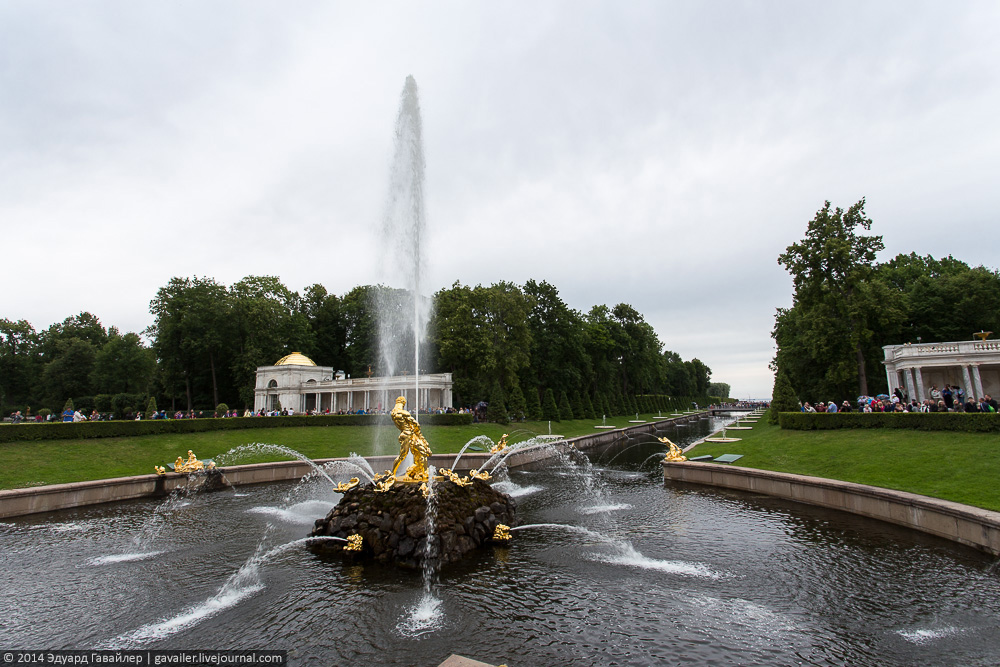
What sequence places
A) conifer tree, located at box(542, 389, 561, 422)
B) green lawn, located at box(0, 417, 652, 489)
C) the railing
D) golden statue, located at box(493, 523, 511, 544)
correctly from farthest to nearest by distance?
conifer tree, located at box(542, 389, 561, 422) → the railing → green lawn, located at box(0, 417, 652, 489) → golden statue, located at box(493, 523, 511, 544)

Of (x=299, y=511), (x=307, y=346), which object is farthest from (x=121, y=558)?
(x=307, y=346)

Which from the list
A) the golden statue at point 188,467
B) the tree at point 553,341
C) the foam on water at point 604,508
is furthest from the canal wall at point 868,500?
the tree at point 553,341

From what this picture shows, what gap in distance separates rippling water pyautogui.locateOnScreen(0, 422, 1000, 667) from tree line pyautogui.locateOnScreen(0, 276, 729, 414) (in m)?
33.5

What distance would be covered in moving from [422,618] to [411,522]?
9.98 ft

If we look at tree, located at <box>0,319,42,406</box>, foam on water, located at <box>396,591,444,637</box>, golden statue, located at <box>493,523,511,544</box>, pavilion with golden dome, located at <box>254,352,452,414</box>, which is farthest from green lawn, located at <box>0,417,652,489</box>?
tree, located at <box>0,319,42,406</box>

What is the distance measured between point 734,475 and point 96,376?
3109 inches

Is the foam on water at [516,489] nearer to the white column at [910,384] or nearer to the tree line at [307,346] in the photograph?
the tree line at [307,346]

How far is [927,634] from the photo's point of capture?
273 inches

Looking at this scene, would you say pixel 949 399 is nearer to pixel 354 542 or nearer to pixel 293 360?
pixel 354 542

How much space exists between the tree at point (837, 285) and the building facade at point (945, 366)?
3537 millimetres

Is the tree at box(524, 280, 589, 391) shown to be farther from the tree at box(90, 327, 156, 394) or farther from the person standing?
the tree at box(90, 327, 156, 394)

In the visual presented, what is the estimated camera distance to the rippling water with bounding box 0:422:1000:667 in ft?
22.4

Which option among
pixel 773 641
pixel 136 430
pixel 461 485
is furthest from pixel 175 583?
pixel 136 430

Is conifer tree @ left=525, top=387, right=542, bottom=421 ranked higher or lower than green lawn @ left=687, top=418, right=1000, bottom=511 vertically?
higher
